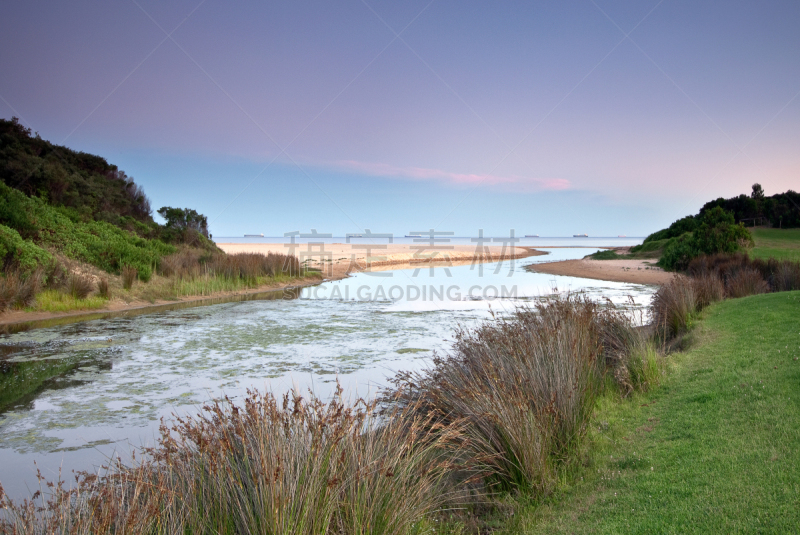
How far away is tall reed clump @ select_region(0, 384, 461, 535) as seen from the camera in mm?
2164

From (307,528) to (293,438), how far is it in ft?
1.54

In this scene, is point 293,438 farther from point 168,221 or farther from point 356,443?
point 168,221

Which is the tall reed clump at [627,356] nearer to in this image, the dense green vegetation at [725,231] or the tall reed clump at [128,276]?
the tall reed clump at [128,276]

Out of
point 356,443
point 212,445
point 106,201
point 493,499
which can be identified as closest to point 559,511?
point 493,499

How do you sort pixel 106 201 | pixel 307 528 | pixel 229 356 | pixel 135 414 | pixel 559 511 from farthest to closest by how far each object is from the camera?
pixel 106 201 → pixel 229 356 → pixel 135 414 → pixel 559 511 → pixel 307 528

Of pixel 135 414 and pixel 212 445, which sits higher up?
pixel 212 445

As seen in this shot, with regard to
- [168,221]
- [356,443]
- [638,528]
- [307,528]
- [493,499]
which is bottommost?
[493,499]

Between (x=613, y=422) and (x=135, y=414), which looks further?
(x=135, y=414)

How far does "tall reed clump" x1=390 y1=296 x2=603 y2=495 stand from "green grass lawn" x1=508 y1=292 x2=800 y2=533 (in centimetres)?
25

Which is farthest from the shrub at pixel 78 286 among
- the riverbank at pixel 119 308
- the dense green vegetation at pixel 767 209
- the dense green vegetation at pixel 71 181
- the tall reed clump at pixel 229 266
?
the dense green vegetation at pixel 767 209

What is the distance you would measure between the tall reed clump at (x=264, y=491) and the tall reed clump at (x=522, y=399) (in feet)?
2.50

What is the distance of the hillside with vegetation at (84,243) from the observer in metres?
12.4

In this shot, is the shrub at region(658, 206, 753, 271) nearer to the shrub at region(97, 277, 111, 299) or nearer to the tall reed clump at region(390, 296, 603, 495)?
the tall reed clump at region(390, 296, 603, 495)

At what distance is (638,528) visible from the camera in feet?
8.55
